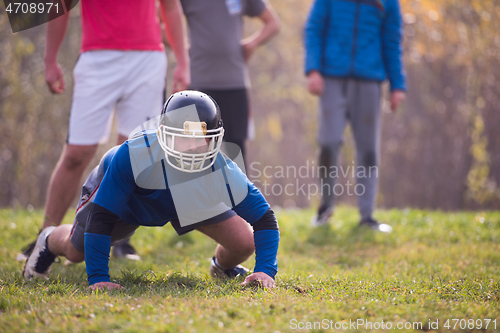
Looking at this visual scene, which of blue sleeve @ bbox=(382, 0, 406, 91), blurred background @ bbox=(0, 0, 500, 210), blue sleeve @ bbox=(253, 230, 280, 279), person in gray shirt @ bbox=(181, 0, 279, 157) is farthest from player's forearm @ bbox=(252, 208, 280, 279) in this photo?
blurred background @ bbox=(0, 0, 500, 210)

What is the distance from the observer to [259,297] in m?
2.47

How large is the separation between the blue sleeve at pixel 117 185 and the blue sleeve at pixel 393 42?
11.9ft

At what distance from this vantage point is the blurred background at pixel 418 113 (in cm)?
823

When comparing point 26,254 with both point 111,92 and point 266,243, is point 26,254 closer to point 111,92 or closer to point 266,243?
point 111,92

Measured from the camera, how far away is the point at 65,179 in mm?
3666

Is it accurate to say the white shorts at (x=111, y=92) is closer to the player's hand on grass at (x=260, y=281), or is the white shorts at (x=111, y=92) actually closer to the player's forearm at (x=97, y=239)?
the player's forearm at (x=97, y=239)

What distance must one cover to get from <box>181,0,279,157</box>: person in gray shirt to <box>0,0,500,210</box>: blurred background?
291 centimetres

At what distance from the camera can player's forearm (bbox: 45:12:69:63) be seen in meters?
3.81

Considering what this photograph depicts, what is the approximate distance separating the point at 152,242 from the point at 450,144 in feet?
24.6

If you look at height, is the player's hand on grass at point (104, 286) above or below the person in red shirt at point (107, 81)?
below

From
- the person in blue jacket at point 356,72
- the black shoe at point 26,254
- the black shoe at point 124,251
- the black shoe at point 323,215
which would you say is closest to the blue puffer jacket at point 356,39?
the person in blue jacket at point 356,72

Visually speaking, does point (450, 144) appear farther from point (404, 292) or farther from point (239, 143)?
point (404, 292)

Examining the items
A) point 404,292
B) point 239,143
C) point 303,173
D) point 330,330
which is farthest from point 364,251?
point 303,173

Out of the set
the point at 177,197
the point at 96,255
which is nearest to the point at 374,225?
the point at 177,197
